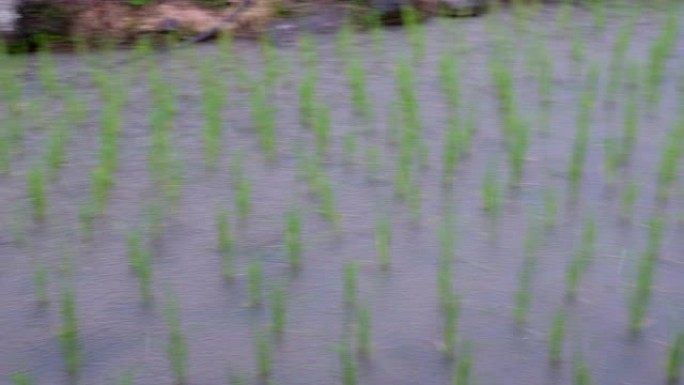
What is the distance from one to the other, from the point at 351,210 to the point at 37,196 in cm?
96

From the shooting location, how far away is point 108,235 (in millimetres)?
3178

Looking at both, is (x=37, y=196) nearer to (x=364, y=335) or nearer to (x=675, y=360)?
(x=364, y=335)

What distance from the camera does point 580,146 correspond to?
345cm

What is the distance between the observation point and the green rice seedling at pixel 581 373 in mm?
2332

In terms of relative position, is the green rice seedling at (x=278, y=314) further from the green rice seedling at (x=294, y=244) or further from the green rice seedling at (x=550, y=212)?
the green rice seedling at (x=550, y=212)

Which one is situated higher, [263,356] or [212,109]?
[212,109]

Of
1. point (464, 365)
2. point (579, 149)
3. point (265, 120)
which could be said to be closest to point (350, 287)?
point (464, 365)

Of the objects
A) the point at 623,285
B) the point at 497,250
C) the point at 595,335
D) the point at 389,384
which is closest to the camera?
the point at 389,384

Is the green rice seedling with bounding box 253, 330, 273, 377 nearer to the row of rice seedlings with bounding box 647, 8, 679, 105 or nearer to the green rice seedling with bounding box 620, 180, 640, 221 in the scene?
the green rice seedling with bounding box 620, 180, 640, 221

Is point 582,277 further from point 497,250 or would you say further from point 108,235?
point 108,235

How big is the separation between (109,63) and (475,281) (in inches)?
90.6

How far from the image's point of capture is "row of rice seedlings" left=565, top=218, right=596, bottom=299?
279 cm

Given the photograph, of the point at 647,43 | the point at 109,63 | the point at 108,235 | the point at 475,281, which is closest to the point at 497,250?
the point at 475,281

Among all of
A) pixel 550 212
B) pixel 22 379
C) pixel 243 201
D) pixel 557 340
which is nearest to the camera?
pixel 22 379
